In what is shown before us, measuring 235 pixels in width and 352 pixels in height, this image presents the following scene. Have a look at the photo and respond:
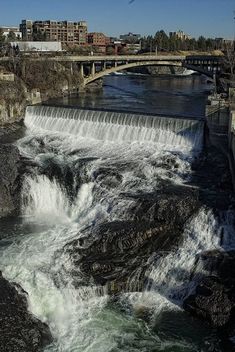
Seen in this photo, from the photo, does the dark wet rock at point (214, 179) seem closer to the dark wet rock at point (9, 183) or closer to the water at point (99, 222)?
the water at point (99, 222)

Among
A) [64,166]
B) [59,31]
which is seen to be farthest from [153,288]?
[59,31]

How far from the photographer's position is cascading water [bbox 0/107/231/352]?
52.4 feet

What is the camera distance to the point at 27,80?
50312 mm

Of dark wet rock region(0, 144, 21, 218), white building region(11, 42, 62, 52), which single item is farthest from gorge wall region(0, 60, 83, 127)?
white building region(11, 42, 62, 52)

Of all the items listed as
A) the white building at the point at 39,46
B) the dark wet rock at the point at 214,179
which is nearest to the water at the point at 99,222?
the dark wet rock at the point at 214,179

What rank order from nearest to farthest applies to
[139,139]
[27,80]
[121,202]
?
[121,202], [139,139], [27,80]

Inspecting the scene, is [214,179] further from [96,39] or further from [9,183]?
[96,39]

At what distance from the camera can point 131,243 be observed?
19484mm

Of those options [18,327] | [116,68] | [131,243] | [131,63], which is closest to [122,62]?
[131,63]

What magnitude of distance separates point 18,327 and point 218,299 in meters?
6.90

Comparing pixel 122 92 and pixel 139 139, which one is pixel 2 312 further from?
pixel 122 92

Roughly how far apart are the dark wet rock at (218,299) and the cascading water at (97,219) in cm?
55

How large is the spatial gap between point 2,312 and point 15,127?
2459 centimetres

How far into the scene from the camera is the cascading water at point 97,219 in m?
16.0
